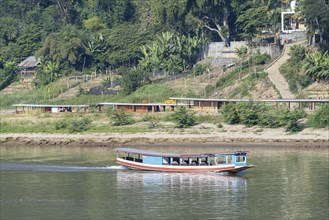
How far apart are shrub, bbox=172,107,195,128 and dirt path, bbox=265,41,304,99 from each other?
13.7 m

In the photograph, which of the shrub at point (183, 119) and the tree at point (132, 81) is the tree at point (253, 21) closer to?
the tree at point (132, 81)

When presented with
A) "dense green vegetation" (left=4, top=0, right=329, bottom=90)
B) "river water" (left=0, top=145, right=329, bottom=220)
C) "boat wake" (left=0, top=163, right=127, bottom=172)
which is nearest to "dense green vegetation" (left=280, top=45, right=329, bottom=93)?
"dense green vegetation" (left=4, top=0, right=329, bottom=90)

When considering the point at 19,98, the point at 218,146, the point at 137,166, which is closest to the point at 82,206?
the point at 137,166

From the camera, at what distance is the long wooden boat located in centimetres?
8519

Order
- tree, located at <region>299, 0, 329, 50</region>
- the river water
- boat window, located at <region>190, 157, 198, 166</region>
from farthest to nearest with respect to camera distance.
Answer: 1. tree, located at <region>299, 0, 329, 50</region>
2. boat window, located at <region>190, 157, 198, 166</region>
3. the river water

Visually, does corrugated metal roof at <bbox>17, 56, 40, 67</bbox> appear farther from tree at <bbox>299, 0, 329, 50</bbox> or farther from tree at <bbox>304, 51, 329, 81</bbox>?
tree at <bbox>304, 51, 329, 81</bbox>

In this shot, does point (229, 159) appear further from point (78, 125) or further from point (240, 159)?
point (78, 125)

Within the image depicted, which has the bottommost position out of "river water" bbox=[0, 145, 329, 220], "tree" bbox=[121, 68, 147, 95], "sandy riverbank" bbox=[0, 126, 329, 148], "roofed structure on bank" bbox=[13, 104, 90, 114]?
"river water" bbox=[0, 145, 329, 220]

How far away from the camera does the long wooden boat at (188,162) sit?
8519cm

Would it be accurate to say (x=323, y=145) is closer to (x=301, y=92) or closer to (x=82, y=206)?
(x=301, y=92)

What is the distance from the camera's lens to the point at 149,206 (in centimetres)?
7231

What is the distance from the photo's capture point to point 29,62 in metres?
152

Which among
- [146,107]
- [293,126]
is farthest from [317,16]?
[293,126]

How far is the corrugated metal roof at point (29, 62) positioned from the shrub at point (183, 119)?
147 ft
